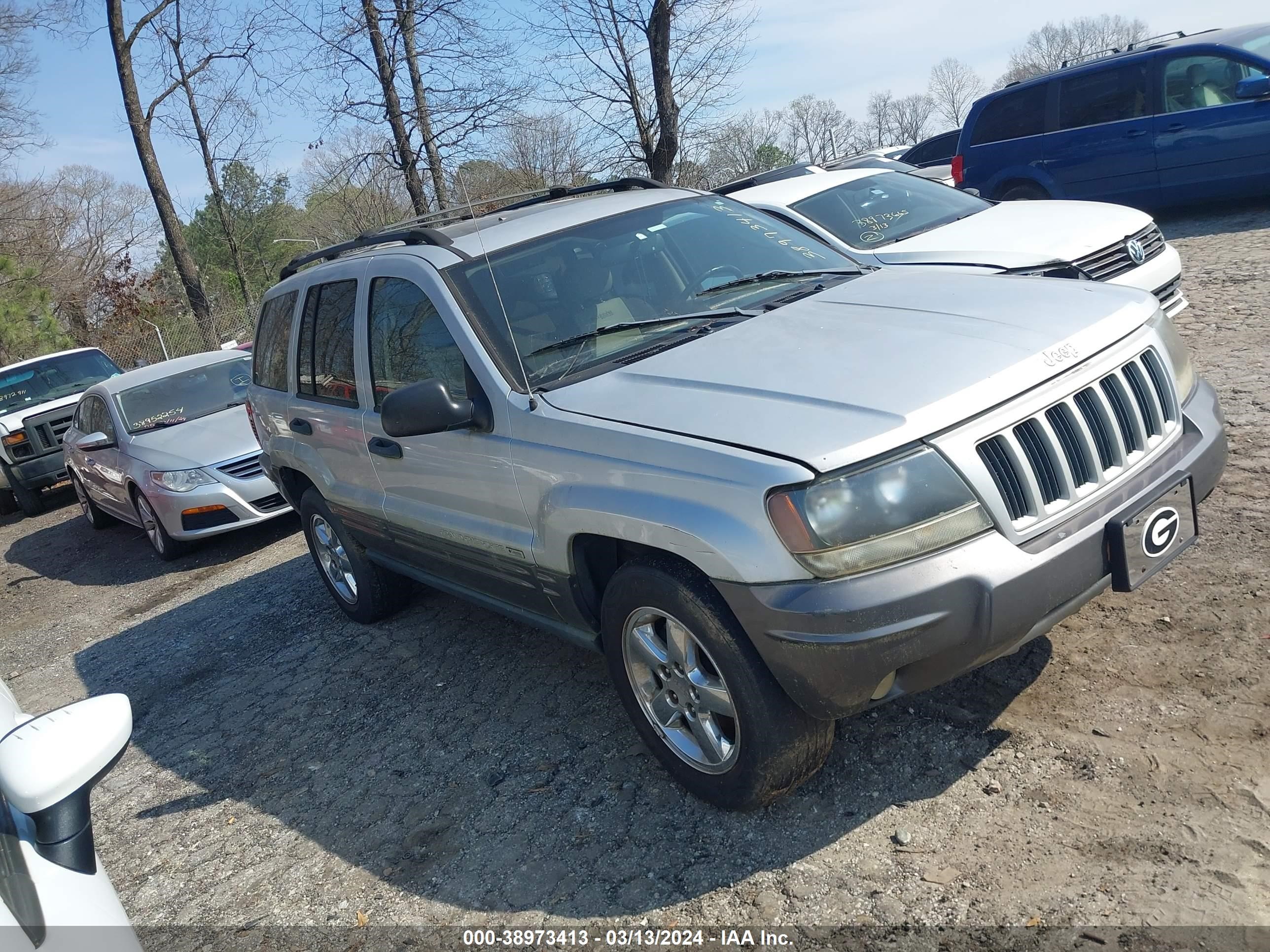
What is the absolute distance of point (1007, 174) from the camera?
467 inches

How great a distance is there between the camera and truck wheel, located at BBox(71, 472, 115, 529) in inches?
443

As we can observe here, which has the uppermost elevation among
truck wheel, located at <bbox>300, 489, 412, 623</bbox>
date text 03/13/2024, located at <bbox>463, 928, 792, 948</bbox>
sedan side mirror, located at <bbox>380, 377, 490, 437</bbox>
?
sedan side mirror, located at <bbox>380, 377, 490, 437</bbox>

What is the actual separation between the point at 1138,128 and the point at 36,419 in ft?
44.0

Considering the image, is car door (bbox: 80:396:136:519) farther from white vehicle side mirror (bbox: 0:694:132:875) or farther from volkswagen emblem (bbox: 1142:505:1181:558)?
volkswagen emblem (bbox: 1142:505:1181:558)

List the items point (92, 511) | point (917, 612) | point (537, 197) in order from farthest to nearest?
point (92, 511) → point (537, 197) → point (917, 612)

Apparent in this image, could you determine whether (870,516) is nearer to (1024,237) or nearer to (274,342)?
(274,342)

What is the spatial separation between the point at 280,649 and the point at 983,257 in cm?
484

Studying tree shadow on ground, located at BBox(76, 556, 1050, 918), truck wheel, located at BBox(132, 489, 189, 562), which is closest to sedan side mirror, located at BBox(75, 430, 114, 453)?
truck wheel, located at BBox(132, 489, 189, 562)

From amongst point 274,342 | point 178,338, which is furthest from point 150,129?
point 274,342

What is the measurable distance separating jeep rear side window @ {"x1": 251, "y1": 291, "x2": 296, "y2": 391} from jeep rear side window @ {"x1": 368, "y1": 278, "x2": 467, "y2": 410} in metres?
1.28

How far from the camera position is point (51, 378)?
14781 millimetres

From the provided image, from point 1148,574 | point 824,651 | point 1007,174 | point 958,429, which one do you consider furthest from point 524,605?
point 1007,174

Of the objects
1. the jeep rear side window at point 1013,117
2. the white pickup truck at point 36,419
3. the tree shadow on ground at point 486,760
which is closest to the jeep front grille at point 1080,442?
the tree shadow on ground at point 486,760

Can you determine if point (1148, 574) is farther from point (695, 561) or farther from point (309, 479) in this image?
point (309, 479)
